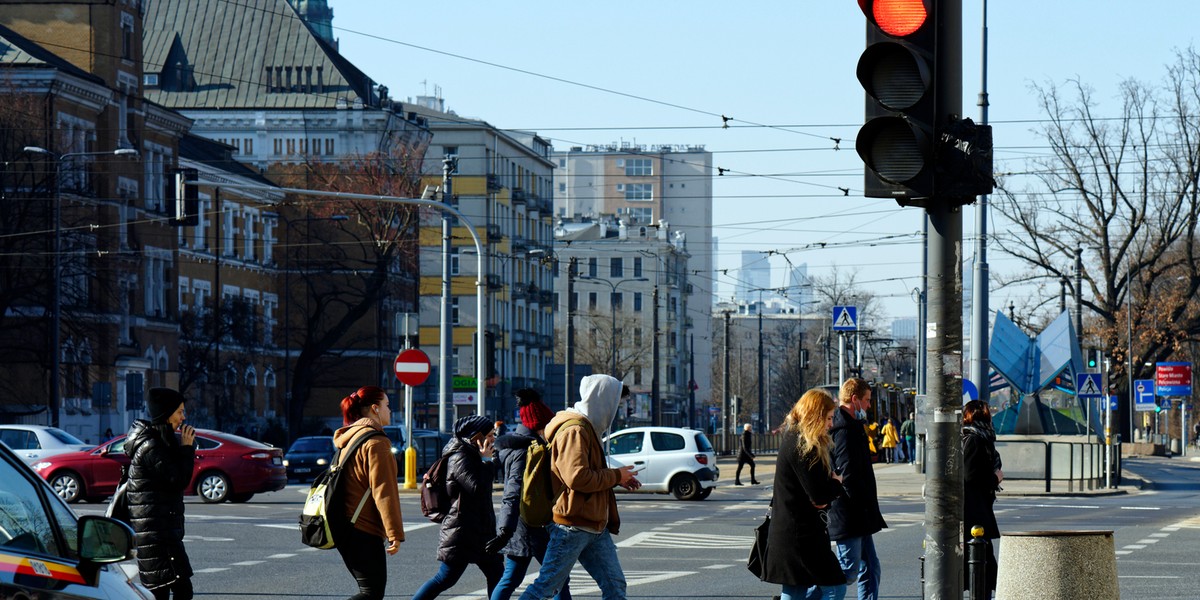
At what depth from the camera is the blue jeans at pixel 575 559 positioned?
10.3 metres

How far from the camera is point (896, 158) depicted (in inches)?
299

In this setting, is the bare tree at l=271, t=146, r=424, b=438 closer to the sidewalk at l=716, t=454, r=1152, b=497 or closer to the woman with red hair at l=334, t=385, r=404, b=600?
the sidewalk at l=716, t=454, r=1152, b=497

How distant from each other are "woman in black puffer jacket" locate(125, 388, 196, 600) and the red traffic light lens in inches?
221

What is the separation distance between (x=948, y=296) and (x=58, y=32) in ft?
203

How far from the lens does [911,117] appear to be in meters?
7.56

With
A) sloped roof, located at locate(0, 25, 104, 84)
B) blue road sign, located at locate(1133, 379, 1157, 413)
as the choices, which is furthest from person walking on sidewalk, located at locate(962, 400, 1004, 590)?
blue road sign, located at locate(1133, 379, 1157, 413)

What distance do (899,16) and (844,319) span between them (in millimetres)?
32973

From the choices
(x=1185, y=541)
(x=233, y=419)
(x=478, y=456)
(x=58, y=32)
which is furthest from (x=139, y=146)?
(x=478, y=456)

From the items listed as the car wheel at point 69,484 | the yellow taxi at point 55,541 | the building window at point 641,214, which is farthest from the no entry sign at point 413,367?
Result: the building window at point 641,214

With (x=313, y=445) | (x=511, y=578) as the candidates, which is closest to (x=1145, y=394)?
(x=313, y=445)

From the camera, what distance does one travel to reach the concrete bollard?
32.7 feet

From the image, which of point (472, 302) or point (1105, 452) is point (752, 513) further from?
point (472, 302)

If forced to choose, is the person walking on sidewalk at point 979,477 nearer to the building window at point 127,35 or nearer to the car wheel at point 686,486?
the car wheel at point 686,486

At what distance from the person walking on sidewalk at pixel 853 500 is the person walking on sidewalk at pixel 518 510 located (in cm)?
180
